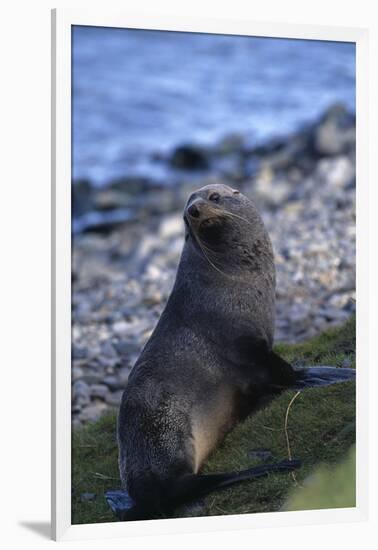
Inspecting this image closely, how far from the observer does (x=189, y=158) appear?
696 inches

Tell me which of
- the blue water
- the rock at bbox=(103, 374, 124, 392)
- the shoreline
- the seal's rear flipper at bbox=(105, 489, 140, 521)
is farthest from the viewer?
the blue water

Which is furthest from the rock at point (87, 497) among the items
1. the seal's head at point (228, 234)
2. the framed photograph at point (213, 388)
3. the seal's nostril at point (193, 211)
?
the seal's nostril at point (193, 211)

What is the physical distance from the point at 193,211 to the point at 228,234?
424 millimetres

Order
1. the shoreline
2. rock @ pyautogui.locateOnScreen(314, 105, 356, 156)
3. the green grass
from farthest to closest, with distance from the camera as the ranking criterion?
rock @ pyautogui.locateOnScreen(314, 105, 356, 156)
the shoreline
the green grass

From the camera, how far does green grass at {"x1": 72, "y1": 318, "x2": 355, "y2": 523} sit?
22.6 ft

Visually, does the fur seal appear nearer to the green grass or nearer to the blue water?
the green grass

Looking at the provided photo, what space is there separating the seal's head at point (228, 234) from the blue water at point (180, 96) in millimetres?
8216

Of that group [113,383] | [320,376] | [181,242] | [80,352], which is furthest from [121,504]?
[181,242]

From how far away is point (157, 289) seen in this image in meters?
13.8

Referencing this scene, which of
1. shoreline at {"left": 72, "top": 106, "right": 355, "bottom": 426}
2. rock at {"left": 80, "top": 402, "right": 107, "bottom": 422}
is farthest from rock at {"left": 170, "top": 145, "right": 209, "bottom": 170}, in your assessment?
rock at {"left": 80, "top": 402, "right": 107, "bottom": 422}

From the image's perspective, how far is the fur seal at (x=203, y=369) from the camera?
6.66 metres

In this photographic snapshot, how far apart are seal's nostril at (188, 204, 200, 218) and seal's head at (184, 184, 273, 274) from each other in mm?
115

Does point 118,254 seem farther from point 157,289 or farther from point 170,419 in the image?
point 170,419

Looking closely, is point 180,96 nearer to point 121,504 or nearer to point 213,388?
point 213,388
